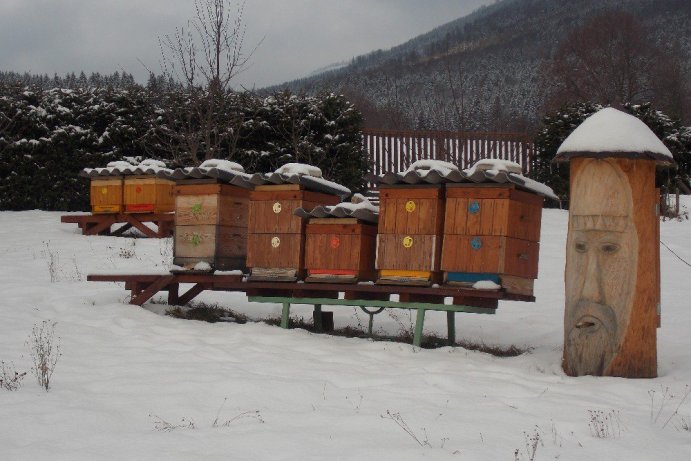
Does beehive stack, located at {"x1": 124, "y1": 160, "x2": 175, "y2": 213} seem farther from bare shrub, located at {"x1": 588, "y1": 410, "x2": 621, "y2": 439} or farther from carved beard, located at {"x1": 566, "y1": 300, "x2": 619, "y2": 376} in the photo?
bare shrub, located at {"x1": 588, "y1": 410, "x2": 621, "y2": 439}

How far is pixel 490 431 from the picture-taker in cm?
536

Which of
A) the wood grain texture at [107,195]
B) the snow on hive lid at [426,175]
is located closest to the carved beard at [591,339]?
the snow on hive lid at [426,175]

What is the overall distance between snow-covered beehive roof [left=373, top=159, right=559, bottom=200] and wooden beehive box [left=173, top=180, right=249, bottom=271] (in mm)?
2201

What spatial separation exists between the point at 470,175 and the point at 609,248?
59.6 inches

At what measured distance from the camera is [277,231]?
921cm

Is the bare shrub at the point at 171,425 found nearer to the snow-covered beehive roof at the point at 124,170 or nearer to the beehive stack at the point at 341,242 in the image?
the beehive stack at the point at 341,242

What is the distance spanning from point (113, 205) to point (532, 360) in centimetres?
1114

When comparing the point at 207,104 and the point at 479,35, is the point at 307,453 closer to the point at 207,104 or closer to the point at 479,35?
the point at 207,104

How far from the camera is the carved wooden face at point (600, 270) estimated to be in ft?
24.0

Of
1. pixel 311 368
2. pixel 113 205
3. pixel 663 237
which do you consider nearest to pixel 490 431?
pixel 311 368

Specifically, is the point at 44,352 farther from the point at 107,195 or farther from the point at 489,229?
the point at 107,195

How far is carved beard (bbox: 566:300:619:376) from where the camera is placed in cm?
730

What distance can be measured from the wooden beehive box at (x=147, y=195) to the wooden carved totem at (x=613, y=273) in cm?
1057

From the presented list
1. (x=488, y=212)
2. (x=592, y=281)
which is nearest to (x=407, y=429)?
(x=592, y=281)
